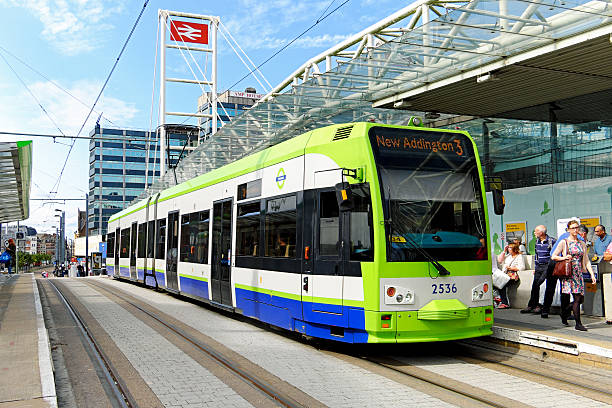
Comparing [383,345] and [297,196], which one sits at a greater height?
[297,196]

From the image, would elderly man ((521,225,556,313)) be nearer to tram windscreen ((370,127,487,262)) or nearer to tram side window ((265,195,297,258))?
tram windscreen ((370,127,487,262))

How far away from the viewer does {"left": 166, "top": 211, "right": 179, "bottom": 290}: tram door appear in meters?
17.2

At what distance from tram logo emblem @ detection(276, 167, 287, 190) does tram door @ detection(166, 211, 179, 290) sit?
762 centimetres

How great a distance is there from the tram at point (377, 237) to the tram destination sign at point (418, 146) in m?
0.02

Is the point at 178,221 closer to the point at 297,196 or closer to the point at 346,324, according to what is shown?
A: the point at 297,196

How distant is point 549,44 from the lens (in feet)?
35.9

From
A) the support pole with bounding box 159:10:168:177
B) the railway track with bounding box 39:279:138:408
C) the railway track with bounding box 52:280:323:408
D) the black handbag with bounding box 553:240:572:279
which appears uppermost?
the support pole with bounding box 159:10:168:177

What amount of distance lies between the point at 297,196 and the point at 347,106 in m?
7.69

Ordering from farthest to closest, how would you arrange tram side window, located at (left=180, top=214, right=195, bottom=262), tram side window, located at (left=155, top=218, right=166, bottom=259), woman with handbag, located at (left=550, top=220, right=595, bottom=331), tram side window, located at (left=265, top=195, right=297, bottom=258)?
tram side window, located at (left=155, top=218, right=166, bottom=259), tram side window, located at (left=180, top=214, right=195, bottom=262), tram side window, located at (left=265, top=195, right=297, bottom=258), woman with handbag, located at (left=550, top=220, right=595, bottom=331)

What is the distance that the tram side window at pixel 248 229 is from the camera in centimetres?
1107

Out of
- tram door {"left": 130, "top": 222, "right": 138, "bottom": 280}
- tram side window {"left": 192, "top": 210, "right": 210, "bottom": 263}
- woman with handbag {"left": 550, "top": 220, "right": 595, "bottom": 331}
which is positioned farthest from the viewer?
tram door {"left": 130, "top": 222, "right": 138, "bottom": 280}

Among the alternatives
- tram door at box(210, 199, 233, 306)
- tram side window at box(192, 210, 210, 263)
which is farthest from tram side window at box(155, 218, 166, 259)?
tram door at box(210, 199, 233, 306)

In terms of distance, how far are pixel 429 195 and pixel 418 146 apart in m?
0.77

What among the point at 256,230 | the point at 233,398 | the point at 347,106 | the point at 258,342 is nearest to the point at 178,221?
the point at 347,106
